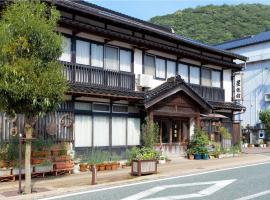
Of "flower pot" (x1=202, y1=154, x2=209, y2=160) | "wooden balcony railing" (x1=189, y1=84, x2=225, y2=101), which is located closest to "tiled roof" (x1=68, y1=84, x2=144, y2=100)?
"flower pot" (x1=202, y1=154, x2=209, y2=160)

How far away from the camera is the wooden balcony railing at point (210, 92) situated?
89.4 feet

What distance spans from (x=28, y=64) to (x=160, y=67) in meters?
13.5

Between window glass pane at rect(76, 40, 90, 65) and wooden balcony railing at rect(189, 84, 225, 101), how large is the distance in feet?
27.6

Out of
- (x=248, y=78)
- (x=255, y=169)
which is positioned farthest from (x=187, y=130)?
(x=248, y=78)

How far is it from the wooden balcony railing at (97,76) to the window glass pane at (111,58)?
435mm

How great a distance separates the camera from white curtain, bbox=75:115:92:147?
1980cm

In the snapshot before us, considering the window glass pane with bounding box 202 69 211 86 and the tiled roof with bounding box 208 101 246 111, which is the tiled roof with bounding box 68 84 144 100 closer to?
the tiled roof with bounding box 208 101 246 111

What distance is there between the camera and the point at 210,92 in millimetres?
28438

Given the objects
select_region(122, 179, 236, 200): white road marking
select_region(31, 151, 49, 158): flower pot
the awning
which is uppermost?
the awning

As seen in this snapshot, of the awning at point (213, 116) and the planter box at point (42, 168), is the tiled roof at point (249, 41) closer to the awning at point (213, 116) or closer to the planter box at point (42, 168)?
the awning at point (213, 116)

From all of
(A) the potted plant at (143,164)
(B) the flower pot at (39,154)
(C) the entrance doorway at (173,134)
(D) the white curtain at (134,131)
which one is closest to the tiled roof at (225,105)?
(C) the entrance doorway at (173,134)

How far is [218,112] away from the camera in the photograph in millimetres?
29734

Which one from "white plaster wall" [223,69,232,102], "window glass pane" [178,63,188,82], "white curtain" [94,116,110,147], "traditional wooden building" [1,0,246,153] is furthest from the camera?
"white plaster wall" [223,69,232,102]

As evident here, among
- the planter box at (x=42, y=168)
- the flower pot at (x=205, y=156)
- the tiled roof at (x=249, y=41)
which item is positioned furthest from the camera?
the tiled roof at (x=249, y=41)
